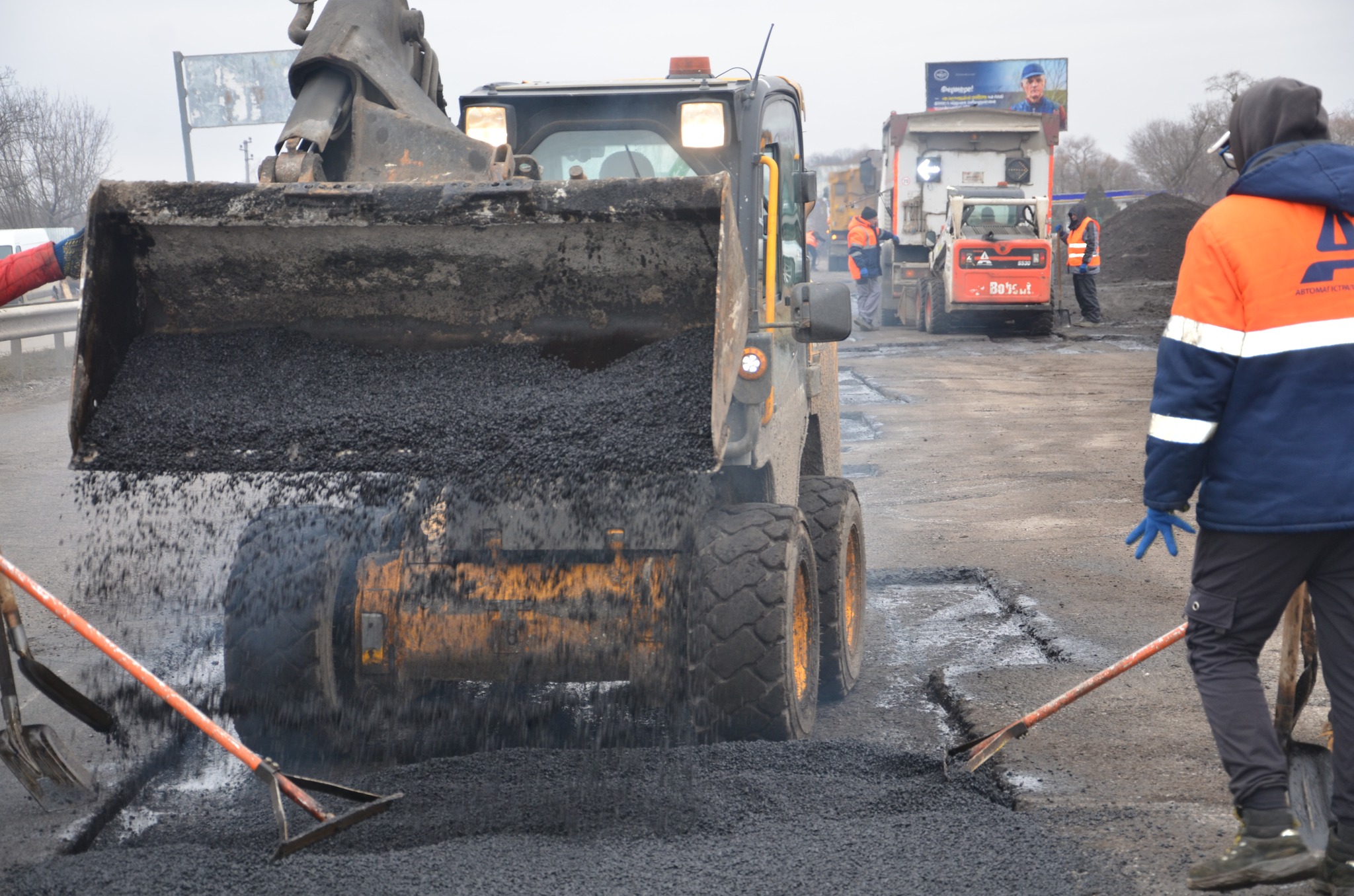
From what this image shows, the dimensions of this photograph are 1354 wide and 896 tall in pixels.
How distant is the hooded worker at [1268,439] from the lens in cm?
300

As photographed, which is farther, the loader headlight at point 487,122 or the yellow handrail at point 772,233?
the loader headlight at point 487,122

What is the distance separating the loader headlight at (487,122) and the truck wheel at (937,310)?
58.6ft

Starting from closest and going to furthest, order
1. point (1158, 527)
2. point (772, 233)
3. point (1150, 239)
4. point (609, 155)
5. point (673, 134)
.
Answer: point (1158, 527)
point (772, 233)
point (673, 134)
point (609, 155)
point (1150, 239)

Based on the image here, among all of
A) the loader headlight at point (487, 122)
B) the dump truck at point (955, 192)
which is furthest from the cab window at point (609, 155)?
the dump truck at point (955, 192)

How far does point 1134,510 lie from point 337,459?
5992mm

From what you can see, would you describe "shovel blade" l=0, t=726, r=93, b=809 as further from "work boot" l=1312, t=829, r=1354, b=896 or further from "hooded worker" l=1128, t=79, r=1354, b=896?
"work boot" l=1312, t=829, r=1354, b=896

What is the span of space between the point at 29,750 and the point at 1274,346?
355 centimetres

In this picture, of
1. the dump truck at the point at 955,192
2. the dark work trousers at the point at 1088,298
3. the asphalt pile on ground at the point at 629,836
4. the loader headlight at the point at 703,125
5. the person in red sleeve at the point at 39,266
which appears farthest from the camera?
the dark work trousers at the point at 1088,298

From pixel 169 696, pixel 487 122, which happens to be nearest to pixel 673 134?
pixel 487 122

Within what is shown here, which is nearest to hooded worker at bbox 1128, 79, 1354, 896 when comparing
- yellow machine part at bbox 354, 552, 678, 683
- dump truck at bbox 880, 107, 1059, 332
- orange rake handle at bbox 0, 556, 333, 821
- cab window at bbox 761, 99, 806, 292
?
yellow machine part at bbox 354, 552, 678, 683

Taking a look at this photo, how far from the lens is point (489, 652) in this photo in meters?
4.12

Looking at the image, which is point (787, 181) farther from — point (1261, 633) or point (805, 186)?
point (1261, 633)

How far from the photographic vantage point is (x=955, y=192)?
22.2 meters

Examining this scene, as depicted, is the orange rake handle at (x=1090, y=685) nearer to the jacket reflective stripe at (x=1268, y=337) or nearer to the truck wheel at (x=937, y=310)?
the jacket reflective stripe at (x=1268, y=337)
